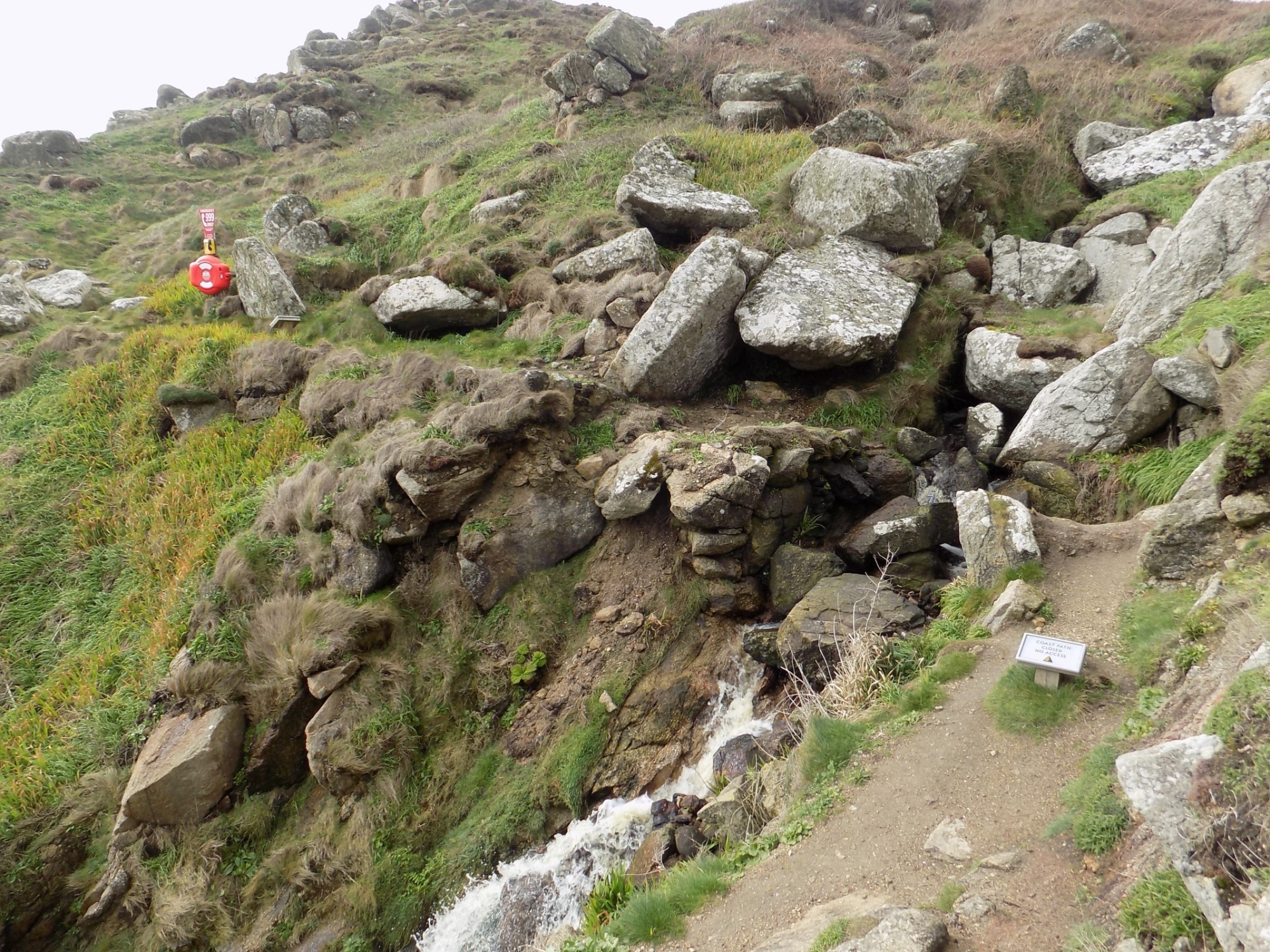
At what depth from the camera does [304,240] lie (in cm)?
1758

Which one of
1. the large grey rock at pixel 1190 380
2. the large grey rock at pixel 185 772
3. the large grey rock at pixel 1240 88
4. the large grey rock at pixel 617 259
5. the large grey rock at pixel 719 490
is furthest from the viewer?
the large grey rock at pixel 1240 88

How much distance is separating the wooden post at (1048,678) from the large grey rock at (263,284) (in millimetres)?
16556

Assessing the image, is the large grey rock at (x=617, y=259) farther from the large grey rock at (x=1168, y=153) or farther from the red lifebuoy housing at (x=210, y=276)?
the large grey rock at (x=1168, y=153)

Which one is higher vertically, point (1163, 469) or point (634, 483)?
point (634, 483)

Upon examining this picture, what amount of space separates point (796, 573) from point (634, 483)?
8.04 ft

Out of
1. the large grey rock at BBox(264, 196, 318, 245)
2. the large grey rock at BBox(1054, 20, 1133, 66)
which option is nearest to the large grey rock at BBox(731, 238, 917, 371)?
the large grey rock at BBox(264, 196, 318, 245)

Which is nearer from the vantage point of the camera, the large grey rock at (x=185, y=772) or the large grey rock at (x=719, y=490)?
the large grey rock at (x=185, y=772)

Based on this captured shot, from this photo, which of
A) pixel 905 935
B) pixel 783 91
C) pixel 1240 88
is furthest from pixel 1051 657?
pixel 1240 88

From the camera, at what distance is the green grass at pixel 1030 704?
17.2 feet

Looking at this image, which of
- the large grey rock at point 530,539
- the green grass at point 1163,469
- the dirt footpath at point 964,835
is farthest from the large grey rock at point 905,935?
the large grey rock at point 530,539

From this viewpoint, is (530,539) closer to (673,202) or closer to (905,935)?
(905,935)

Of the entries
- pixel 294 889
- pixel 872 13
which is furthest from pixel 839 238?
pixel 872 13

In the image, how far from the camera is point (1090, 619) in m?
6.26

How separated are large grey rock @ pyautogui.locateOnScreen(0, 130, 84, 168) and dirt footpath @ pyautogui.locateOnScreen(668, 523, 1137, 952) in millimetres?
42882
